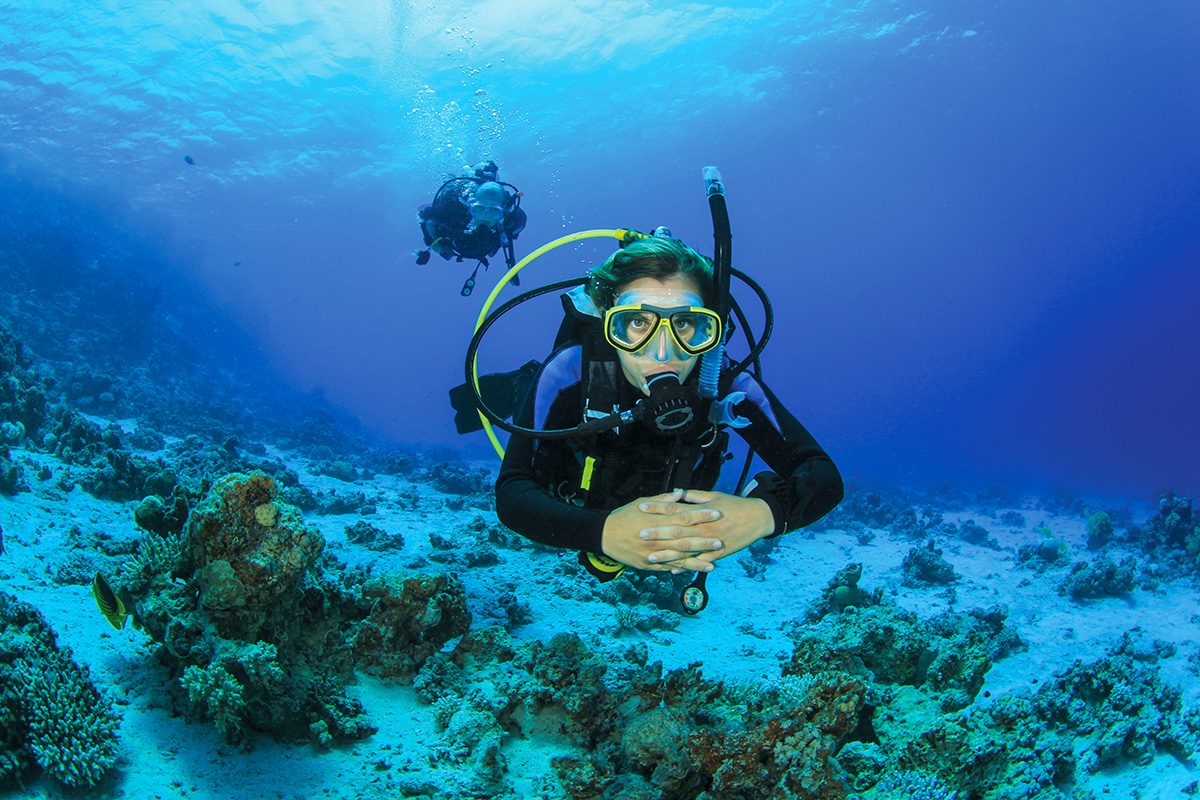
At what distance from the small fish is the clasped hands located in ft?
9.69

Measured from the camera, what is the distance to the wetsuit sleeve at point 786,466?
2.72m

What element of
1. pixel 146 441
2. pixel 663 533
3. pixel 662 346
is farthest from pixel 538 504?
pixel 146 441

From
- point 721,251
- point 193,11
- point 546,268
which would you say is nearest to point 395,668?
point 721,251

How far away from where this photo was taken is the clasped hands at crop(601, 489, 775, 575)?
89.8 inches

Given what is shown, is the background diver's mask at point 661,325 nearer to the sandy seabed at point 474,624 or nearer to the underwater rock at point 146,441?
the sandy seabed at point 474,624

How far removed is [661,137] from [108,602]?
42.3 m

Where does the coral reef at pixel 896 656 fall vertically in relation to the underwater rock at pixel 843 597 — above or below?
below

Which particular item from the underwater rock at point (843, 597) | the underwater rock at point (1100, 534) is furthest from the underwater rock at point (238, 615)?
the underwater rock at point (1100, 534)

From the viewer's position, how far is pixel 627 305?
312 centimetres

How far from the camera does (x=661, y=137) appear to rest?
40312 millimetres

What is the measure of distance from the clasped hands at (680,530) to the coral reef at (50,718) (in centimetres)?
251

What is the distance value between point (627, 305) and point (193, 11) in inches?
1295

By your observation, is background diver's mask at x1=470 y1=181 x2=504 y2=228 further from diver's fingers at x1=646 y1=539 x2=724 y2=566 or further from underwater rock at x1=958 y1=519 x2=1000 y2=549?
underwater rock at x1=958 y1=519 x2=1000 y2=549

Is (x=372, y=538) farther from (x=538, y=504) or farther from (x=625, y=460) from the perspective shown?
(x=538, y=504)
